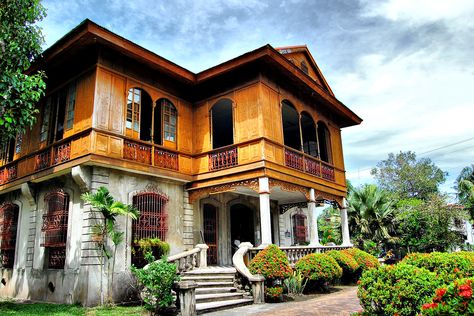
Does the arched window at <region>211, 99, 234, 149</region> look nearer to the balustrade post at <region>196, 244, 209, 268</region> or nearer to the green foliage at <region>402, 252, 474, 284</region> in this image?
the balustrade post at <region>196, 244, 209, 268</region>

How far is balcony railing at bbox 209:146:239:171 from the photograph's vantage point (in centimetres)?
1242

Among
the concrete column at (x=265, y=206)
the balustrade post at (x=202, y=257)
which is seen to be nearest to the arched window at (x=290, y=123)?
the concrete column at (x=265, y=206)

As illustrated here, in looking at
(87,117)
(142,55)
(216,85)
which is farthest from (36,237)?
(216,85)

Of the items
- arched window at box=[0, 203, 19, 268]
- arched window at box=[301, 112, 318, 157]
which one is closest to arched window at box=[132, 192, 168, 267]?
arched window at box=[0, 203, 19, 268]

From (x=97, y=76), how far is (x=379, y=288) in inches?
357

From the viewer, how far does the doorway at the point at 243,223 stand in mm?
15547

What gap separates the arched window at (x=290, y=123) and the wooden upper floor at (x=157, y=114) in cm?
78

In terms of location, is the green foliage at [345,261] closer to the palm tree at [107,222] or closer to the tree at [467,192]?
the palm tree at [107,222]

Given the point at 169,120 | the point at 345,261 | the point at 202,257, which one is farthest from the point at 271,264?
the point at 169,120

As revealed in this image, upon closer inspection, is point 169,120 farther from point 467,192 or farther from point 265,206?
point 467,192

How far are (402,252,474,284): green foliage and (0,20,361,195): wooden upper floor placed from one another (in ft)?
16.3

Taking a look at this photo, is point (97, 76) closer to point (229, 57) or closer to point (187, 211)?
point (229, 57)

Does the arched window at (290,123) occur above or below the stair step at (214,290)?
above

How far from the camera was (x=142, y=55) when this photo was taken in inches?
456
